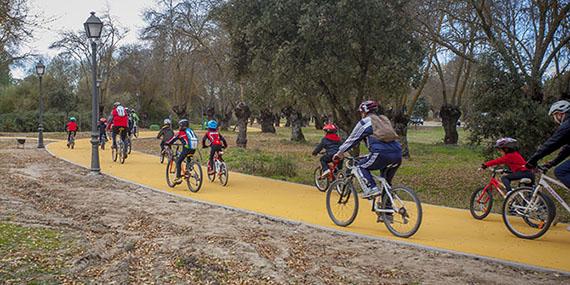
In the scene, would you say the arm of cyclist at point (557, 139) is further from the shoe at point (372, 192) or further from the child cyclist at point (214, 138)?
the child cyclist at point (214, 138)

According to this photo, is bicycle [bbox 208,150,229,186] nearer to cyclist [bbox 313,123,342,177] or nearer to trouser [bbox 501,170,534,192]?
cyclist [bbox 313,123,342,177]

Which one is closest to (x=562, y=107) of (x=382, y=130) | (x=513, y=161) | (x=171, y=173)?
(x=513, y=161)

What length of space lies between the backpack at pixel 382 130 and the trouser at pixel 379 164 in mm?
225

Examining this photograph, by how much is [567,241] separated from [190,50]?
29.9m

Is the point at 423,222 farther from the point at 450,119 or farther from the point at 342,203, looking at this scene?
the point at 450,119

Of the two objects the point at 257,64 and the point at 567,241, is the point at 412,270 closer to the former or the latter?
the point at 567,241

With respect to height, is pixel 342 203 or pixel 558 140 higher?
pixel 558 140

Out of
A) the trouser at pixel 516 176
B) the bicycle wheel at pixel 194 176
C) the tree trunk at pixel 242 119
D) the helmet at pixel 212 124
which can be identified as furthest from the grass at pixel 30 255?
the tree trunk at pixel 242 119

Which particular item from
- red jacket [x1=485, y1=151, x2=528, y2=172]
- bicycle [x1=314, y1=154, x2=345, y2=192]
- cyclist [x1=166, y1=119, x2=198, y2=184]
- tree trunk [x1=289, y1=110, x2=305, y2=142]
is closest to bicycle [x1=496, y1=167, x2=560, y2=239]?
red jacket [x1=485, y1=151, x2=528, y2=172]

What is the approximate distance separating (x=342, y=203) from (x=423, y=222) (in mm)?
1342

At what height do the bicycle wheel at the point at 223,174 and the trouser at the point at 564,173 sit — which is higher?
the trouser at the point at 564,173

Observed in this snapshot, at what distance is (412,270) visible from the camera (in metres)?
5.67

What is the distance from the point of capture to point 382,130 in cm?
724

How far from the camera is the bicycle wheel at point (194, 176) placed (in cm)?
1148
